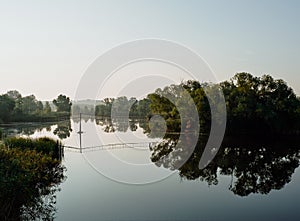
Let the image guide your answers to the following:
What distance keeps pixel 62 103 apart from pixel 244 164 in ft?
177

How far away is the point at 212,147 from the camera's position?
22.6 meters

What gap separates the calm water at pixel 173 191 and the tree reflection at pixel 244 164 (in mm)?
42

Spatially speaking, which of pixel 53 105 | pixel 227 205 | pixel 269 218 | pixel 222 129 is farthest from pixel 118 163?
pixel 53 105

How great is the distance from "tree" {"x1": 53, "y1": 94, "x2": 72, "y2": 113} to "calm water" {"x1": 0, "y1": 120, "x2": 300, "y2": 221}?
160 feet

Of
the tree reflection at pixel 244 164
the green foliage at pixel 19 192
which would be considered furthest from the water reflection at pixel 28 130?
the green foliage at pixel 19 192

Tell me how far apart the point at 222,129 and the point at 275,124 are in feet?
15.6

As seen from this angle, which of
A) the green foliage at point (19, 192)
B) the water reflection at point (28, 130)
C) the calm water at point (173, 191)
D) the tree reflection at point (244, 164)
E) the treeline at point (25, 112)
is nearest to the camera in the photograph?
the green foliage at point (19, 192)

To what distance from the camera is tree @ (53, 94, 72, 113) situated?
64.4m

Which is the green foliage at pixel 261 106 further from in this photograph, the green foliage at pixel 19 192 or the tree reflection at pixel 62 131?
the green foliage at pixel 19 192

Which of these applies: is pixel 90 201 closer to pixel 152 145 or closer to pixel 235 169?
pixel 235 169

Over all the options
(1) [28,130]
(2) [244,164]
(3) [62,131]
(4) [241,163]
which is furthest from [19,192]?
(1) [28,130]

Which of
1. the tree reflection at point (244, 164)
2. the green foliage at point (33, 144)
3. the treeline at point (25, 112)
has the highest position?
the treeline at point (25, 112)

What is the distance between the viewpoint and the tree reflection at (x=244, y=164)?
12576mm

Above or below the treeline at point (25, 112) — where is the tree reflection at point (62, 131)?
below
